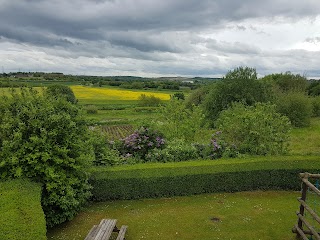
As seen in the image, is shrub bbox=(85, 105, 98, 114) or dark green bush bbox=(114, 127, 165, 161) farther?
shrub bbox=(85, 105, 98, 114)

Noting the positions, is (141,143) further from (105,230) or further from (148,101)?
(148,101)

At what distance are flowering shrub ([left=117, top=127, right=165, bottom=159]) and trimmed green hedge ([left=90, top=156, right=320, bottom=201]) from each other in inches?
74.7

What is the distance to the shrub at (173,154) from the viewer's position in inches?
611

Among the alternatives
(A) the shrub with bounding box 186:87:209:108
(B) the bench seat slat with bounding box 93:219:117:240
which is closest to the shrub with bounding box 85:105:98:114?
(A) the shrub with bounding box 186:87:209:108

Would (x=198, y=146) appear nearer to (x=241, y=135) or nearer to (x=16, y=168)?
(x=241, y=135)

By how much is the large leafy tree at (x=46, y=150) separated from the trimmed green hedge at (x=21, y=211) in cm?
49

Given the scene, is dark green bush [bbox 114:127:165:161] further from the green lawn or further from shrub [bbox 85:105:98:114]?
shrub [bbox 85:105:98:114]

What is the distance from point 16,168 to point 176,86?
9930cm

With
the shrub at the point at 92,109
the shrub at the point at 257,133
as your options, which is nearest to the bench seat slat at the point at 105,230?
the shrub at the point at 257,133

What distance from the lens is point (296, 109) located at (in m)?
47.7

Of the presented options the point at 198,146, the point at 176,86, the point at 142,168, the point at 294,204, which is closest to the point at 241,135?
the point at 198,146

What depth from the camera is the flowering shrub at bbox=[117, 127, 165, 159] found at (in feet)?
52.5

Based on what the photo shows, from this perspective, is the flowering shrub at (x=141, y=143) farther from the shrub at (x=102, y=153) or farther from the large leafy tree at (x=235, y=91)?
the large leafy tree at (x=235, y=91)

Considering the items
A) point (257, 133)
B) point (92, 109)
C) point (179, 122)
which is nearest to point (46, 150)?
point (257, 133)
